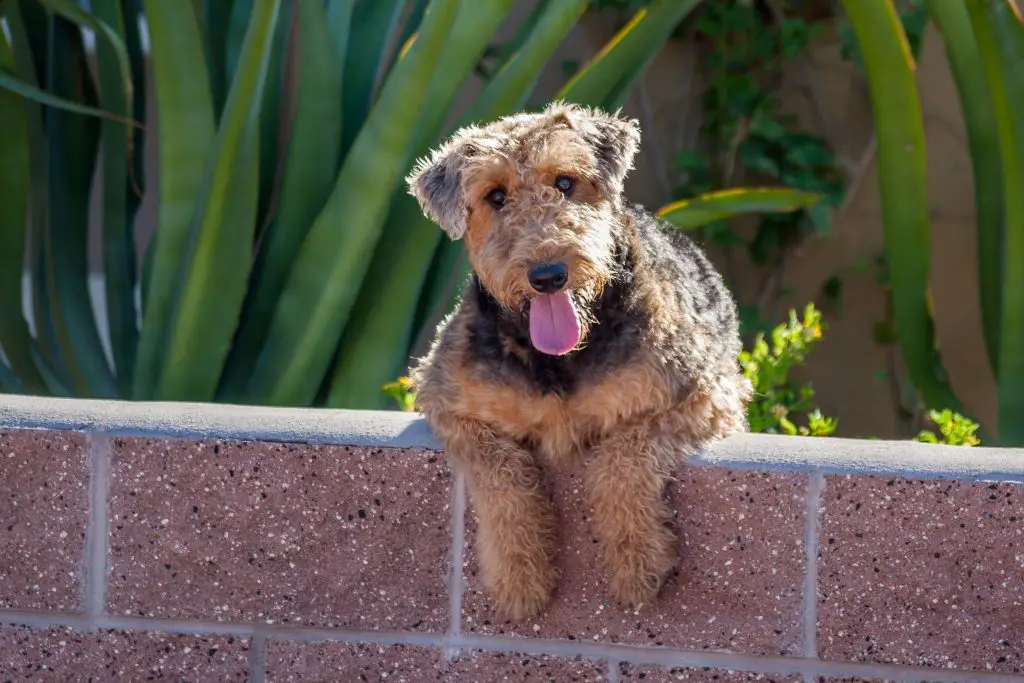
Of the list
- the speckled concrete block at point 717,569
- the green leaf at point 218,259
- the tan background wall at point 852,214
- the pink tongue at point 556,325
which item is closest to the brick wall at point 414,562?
the speckled concrete block at point 717,569

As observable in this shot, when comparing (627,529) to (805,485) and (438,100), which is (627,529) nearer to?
(805,485)

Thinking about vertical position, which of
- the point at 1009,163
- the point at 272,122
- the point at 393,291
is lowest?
the point at 393,291

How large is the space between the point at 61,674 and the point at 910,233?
9.97 ft

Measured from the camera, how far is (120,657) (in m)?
2.96

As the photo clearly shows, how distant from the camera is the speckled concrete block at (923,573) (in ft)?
8.70

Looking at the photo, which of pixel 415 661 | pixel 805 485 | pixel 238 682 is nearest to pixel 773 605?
pixel 805 485

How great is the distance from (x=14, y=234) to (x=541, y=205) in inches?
102

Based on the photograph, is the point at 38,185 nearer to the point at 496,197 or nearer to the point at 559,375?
the point at 496,197

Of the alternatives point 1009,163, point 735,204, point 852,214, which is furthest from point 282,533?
point 852,214

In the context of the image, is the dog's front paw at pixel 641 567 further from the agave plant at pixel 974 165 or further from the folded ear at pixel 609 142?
the agave plant at pixel 974 165

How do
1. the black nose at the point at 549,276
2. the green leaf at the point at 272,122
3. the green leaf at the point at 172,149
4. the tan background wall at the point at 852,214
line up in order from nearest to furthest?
the black nose at the point at 549,276 < the green leaf at the point at 172,149 < the green leaf at the point at 272,122 < the tan background wall at the point at 852,214

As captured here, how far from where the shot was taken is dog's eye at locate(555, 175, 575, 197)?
8.86 feet

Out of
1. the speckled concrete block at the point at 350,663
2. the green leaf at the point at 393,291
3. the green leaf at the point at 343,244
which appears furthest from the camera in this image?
the green leaf at the point at 393,291

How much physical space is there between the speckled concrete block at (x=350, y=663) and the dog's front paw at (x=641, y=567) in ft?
1.73
